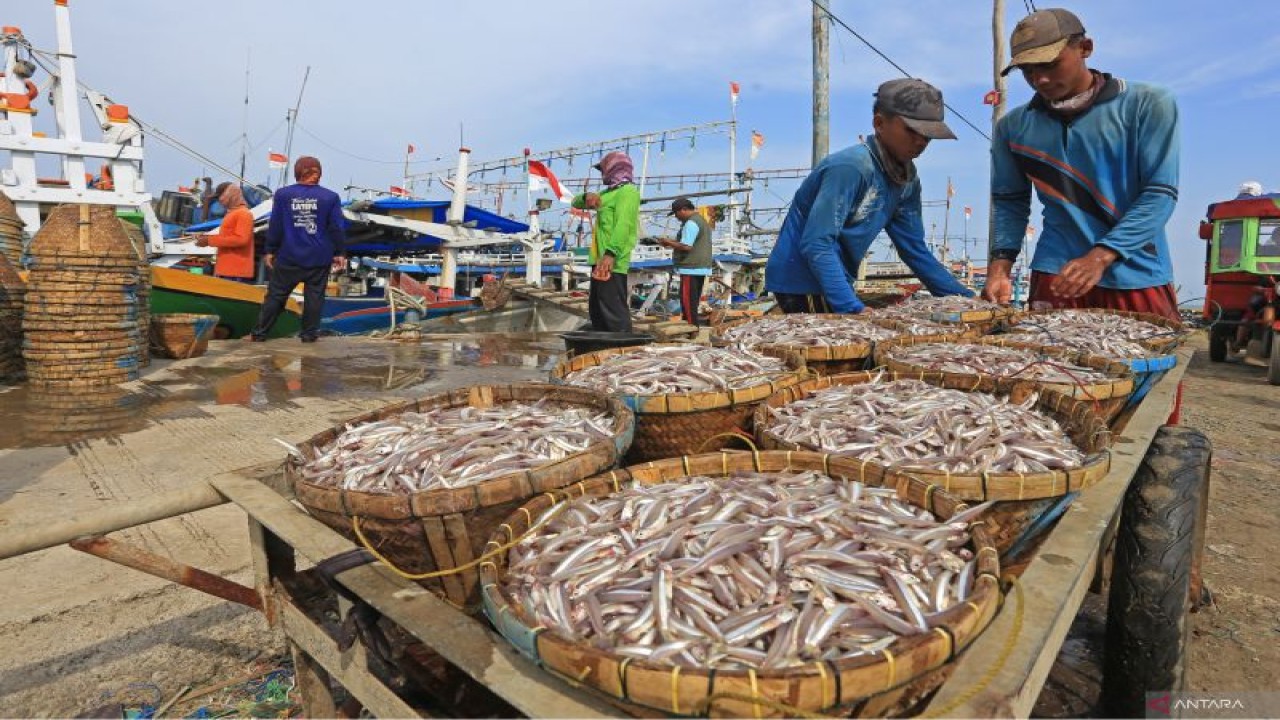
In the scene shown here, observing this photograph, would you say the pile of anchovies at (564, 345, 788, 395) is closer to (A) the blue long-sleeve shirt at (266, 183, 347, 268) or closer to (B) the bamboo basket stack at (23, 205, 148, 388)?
(B) the bamboo basket stack at (23, 205, 148, 388)

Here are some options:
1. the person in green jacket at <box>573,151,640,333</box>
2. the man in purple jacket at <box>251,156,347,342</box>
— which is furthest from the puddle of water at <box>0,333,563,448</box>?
the person in green jacket at <box>573,151,640,333</box>

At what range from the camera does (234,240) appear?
37.7ft

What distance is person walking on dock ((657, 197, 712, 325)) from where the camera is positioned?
37.2ft

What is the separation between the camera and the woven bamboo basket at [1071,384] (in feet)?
9.81

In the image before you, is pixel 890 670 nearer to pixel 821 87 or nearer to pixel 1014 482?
pixel 1014 482

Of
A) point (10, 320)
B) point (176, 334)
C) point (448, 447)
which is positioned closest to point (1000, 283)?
point (448, 447)

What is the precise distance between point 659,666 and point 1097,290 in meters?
5.16

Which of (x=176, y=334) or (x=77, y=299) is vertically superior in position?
(x=77, y=299)

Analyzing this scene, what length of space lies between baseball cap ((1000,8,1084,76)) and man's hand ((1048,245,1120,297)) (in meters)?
1.29

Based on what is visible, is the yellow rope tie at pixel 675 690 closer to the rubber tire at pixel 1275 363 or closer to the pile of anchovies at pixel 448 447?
the pile of anchovies at pixel 448 447

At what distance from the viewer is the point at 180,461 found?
4664 mm

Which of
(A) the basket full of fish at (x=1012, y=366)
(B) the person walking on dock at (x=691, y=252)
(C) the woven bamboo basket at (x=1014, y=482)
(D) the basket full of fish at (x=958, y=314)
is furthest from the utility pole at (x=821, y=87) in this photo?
(C) the woven bamboo basket at (x=1014, y=482)

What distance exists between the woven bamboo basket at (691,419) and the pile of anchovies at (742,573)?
78cm

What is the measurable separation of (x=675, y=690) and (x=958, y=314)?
15.3 ft
